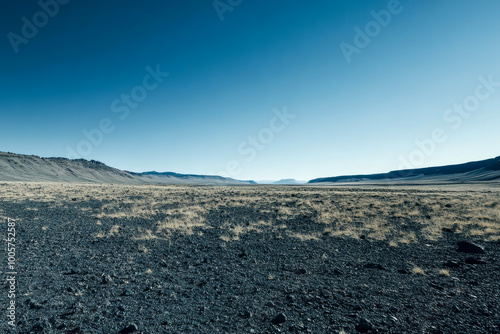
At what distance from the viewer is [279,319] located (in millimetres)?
4715

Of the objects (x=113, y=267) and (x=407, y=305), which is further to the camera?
(x=113, y=267)

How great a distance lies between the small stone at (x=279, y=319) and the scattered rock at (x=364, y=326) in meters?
1.31

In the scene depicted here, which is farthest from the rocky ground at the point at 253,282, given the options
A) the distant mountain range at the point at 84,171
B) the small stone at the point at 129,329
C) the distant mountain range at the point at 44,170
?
the distant mountain range at the point at 84,171

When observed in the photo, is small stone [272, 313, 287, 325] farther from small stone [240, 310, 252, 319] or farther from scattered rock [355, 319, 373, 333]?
scattered rock [355, 319, 373, 333]

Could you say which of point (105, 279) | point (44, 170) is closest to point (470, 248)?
point (105, 279)

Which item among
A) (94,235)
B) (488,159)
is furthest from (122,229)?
(488,159)

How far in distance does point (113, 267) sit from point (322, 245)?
7867 mm

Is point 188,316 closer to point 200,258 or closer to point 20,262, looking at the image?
point 200,258

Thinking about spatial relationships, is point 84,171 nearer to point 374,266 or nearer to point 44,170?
point 44,170

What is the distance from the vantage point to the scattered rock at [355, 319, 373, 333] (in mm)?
4412

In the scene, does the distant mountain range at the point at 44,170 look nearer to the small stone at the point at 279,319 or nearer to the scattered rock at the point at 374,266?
the small stone at the point at 279,319

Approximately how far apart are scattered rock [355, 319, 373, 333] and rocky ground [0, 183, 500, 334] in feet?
0.06

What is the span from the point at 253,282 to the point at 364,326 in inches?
115

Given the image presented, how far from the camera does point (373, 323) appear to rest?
4.62 m
